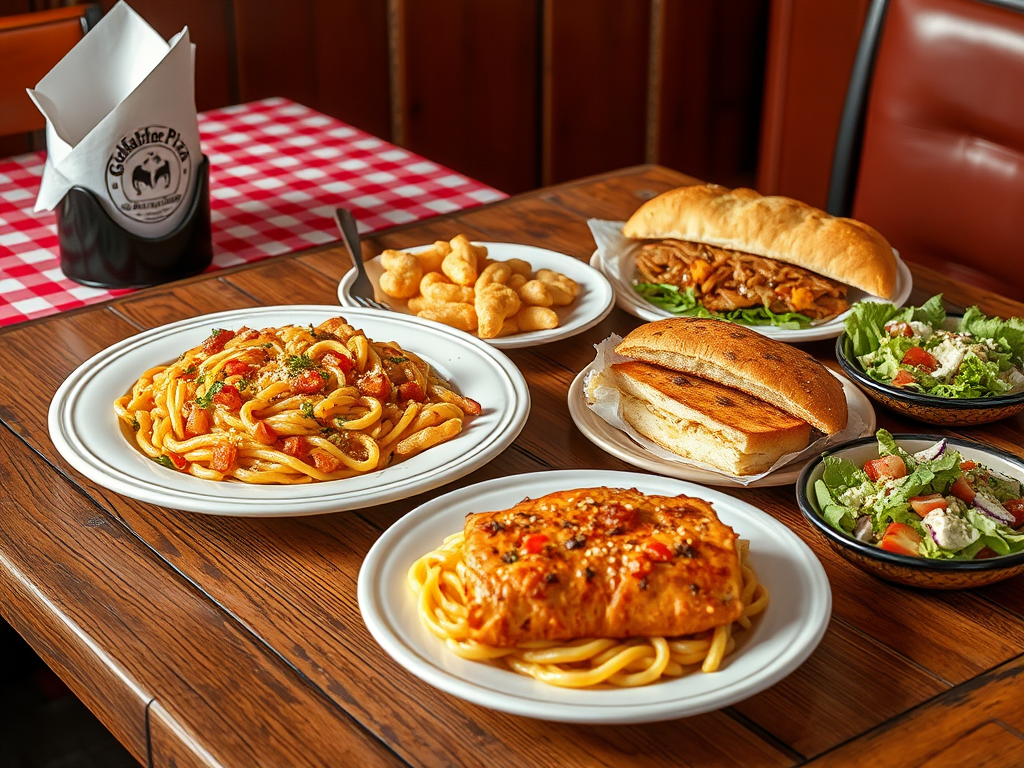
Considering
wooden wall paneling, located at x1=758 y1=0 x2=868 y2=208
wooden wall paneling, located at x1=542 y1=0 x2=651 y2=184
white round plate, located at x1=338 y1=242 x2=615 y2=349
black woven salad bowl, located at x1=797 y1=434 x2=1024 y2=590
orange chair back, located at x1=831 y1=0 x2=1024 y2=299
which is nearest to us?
black woven salad bowl, located at x1=797 y1=434 x2=1024 y2=590

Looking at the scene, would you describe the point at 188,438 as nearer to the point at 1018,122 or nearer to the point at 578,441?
the point at 578,441

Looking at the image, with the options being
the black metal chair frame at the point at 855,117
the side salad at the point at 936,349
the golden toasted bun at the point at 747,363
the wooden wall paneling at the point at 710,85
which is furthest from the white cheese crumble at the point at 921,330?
the wooden wall paneling at the point at 710,85

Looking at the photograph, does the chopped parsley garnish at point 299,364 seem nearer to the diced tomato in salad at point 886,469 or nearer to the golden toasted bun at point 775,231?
the diced tomato in salad at point 886,469

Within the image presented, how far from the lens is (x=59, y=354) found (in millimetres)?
1849

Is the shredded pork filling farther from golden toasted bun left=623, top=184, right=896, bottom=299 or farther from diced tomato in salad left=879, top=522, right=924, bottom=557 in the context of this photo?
diced tomato in salad left=879, top=522, right=924, bottom=557

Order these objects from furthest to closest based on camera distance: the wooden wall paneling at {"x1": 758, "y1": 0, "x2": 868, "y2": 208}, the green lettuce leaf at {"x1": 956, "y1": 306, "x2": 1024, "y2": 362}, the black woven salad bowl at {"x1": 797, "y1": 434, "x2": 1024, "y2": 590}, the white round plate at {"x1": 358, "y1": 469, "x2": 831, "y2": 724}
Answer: the wooden wall paneling at {"x1": 758, "y1": 0, "x2": 868, "y2": 208}, the green lettuce leaf at {"x1": 956, "y1": 306, "x2": 1024, "y2": 362}, the black woven salad bowl at {"x1": 797, "y1": 434, "x2": 1024, "y2": 590}, the white round plate at {"x1": 358, "y1": 469, "x2": 831, "y2": 724}

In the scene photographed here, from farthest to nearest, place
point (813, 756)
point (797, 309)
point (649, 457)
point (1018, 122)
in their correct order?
point (1018, 122)
point (797, 309)
point (649, 457)
point (813, 756)

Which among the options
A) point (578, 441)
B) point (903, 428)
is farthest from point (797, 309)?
point (578, 441)

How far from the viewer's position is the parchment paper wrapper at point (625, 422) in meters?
1.47

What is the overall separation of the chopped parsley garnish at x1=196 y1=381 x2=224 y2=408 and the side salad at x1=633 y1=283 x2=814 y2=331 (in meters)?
0.85

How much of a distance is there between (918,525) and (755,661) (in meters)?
0.31

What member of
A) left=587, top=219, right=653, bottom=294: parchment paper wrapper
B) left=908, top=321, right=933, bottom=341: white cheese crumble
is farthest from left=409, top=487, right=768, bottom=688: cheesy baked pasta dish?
left=587, top=219, right=653, bottom=294: parchment paper wrapper

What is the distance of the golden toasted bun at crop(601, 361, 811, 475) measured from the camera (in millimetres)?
1445

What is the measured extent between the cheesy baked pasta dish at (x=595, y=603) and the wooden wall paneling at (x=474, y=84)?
406 centimetres
